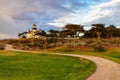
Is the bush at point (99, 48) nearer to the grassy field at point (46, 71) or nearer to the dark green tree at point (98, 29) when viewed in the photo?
the grassy field at point (46, 71)

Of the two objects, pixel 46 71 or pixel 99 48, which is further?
pixel 99 48

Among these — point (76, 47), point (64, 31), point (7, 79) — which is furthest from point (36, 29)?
point (7, 79)

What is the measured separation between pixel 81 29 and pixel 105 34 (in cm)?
1151

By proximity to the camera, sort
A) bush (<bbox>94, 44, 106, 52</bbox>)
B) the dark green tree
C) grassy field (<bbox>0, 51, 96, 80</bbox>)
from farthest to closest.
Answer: the dark green tree → bush (<bbox>94, 44, 106, 52</bbox>) → grassy field (<bbox>0, 51, 96, 80</bbox>)

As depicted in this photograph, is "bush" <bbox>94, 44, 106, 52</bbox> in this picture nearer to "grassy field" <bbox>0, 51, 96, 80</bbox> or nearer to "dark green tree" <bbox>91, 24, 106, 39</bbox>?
"grassy field" <bbox>0, 51, 96, 80</bbox>

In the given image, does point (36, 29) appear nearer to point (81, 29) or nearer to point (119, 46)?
point (81, 29)

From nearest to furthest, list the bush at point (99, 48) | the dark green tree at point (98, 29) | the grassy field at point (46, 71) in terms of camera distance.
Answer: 1. the grassy field at point (46, 71)
2. the bush at point (99, 48)
3. the dark green tree at point (98, 29)

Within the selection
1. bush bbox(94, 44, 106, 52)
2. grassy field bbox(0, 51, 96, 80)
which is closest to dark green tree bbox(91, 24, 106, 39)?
bush bbox(94, 44, 106, 52)

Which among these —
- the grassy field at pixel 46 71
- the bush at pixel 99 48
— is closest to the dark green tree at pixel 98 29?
the bush at pixel 99 48

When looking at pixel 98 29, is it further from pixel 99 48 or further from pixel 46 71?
pixel 46 71

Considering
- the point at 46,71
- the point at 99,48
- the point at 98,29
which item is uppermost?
the point at 98,29

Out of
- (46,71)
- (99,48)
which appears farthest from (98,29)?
(46,71)

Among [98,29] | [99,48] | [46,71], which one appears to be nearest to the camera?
[46,71]

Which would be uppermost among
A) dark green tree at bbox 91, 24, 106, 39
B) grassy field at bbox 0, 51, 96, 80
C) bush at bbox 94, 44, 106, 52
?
dark green tree at bbox 91, 24, 106, 39
